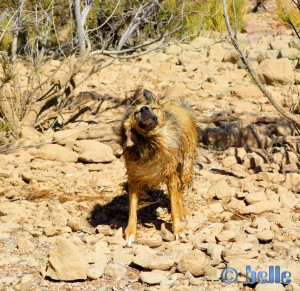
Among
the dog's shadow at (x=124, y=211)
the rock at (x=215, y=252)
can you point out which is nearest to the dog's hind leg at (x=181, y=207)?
the dog's shadow at (x=124, y=211)

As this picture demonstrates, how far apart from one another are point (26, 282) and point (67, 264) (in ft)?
1.09

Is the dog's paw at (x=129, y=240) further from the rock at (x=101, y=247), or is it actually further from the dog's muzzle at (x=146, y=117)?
the dog's muzzle at (x=146, y=117)

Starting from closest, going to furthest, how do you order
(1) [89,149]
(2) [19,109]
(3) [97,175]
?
(3) [97,175], (1) [89,149], (2) [19,109]

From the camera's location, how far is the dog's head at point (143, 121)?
5.14 meters

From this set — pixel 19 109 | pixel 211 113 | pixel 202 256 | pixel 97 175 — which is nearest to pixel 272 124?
pixel 211 113

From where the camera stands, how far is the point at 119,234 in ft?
18.1

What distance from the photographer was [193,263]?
183 inches

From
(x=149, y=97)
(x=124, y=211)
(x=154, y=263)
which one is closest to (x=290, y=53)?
(x=124, y=211)

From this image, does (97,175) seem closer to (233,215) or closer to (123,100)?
(233,215)

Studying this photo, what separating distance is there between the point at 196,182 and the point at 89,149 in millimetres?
1531

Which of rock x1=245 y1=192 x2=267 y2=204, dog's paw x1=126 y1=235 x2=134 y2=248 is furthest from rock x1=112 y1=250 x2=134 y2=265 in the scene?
rock x1=245 y1=192 x2=267 y2=204

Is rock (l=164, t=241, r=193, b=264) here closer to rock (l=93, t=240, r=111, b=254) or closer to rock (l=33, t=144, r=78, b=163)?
rock (l=93, t=240, r=111, b=254)

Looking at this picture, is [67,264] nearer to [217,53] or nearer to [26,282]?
[26,282]

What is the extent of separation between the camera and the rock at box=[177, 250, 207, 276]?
4.64m
